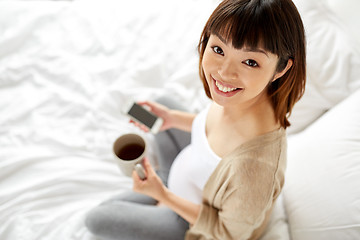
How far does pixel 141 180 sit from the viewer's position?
2.57ft

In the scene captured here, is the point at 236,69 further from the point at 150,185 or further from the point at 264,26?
the point at 150,185

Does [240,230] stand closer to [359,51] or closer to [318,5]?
[359,51]

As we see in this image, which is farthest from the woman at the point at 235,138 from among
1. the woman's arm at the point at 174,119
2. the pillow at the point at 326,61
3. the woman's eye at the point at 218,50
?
the pillow at the point at 326,61

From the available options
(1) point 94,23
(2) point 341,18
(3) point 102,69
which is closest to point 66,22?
(1) point 94,23

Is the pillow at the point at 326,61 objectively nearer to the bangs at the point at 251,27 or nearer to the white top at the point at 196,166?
the white top at the point at 196,166

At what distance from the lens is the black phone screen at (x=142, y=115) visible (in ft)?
2.89

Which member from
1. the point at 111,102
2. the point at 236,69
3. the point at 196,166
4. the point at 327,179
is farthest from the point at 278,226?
the point at 111,102

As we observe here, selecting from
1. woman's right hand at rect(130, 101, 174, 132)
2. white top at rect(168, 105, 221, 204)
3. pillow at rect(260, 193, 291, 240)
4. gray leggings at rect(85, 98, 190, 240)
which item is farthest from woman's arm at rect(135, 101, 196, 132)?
pillow at rect(260, 193, 291, 240)

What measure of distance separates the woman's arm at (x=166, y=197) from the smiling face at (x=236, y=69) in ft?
1.10

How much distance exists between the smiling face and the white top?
181 mm

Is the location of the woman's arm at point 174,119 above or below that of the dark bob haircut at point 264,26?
below

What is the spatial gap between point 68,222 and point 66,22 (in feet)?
2.98

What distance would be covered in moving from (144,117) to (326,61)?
673 millimetres

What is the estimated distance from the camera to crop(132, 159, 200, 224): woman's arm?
0.75 m
